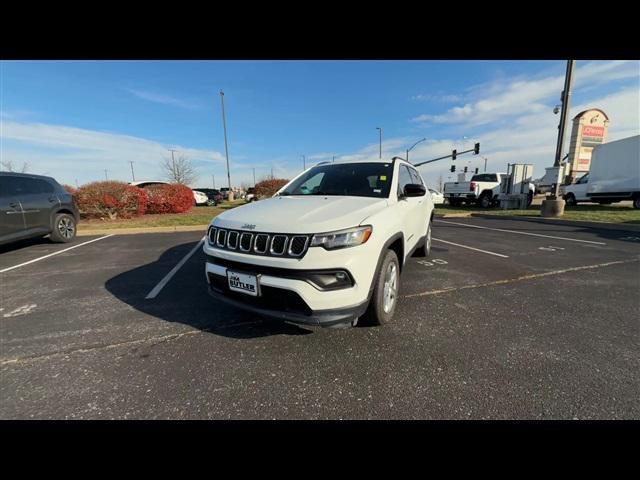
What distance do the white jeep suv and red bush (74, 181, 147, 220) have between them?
11926mm

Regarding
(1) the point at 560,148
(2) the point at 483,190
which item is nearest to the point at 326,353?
(1) the point at 560,148

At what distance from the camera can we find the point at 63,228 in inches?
286

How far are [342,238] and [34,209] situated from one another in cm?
791

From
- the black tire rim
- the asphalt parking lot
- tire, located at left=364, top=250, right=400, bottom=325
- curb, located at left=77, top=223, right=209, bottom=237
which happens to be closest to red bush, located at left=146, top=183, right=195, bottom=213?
curb, located at left=77, top=223, right=209, bottom=237

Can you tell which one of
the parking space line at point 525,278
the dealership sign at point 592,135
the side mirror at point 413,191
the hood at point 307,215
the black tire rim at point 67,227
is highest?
the dealership sign at point 592,135

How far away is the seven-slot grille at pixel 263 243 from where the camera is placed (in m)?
2.12

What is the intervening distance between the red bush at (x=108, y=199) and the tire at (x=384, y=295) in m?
13.0

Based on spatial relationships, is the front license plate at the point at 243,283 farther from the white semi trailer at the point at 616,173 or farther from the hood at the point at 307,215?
the white semi trailer at the point at 616,173

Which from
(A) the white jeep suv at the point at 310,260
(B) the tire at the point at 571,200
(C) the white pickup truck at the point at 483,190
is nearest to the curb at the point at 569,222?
(C) the white pickup truck at the point at 483,190

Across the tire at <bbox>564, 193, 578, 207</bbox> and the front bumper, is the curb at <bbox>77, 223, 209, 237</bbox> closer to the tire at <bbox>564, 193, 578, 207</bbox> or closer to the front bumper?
the front bumper
